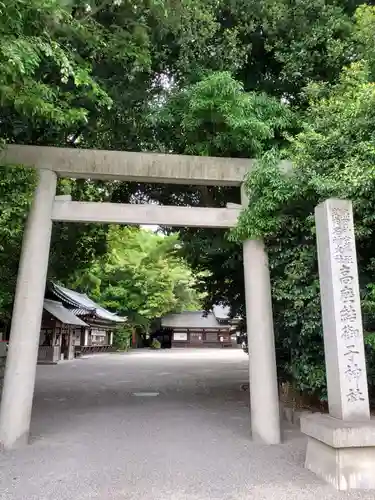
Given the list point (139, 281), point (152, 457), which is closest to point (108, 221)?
point (152, 457)

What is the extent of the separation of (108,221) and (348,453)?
4.48 m

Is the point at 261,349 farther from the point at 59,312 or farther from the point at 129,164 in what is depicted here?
the point at 59,312

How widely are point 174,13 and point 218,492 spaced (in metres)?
7.39

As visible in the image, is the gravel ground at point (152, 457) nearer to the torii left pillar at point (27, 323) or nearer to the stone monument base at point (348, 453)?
the stone monument base at point (348, 453)

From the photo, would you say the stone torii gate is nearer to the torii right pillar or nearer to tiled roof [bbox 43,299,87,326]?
the torii right pillar

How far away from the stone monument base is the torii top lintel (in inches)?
160

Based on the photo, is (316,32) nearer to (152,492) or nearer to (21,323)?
(21,323)

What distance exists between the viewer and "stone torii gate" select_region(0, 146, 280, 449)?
601cm

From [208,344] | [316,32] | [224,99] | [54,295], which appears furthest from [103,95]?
[208,344]

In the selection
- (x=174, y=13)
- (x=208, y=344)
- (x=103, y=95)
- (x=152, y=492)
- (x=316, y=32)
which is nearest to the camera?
(x=152, y=492)

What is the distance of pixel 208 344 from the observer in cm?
4222

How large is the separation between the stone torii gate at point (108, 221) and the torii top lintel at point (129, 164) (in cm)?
1

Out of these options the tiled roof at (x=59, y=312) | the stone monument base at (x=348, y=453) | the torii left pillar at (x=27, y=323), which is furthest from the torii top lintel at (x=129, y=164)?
the tiled roof at (x=59, y=312)

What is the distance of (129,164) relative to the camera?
22.3ft
